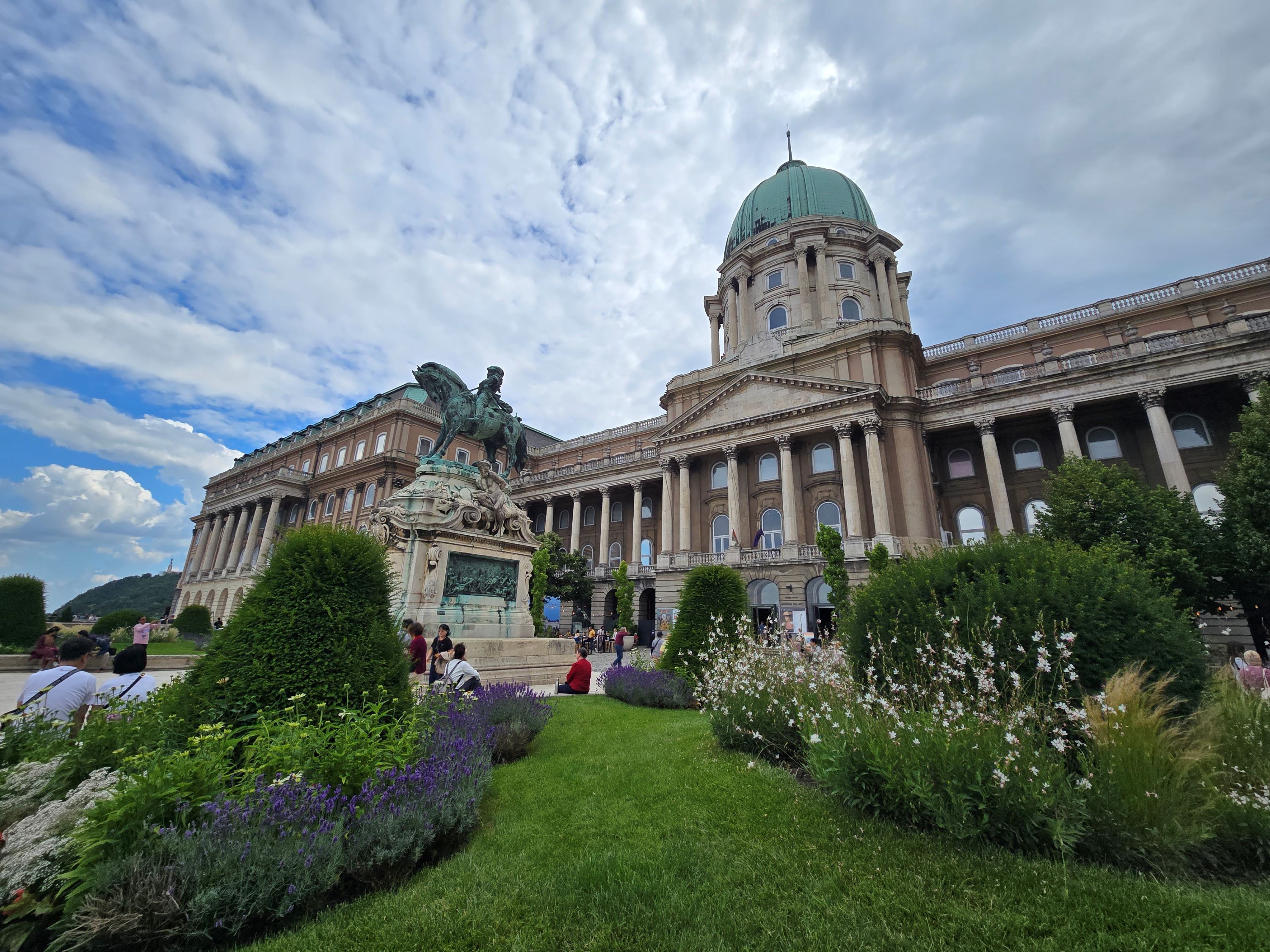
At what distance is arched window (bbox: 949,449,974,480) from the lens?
31656 mm

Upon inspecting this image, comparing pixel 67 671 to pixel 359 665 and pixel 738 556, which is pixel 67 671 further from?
pixel 738 556

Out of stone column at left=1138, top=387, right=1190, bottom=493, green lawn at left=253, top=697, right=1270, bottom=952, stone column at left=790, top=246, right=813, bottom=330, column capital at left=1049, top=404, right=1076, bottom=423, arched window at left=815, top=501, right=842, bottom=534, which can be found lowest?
green lawn at left=253, top=697, right=1270, bottom=952

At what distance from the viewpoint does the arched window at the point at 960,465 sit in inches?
1246

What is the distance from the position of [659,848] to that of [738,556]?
1162 inches

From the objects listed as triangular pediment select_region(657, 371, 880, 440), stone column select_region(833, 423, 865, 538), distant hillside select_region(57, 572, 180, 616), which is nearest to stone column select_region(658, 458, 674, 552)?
triangular pediment select_region(657, 371, 880, 440)

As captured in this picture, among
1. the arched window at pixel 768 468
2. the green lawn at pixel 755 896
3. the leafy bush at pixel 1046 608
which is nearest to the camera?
the green lawn at pixel 755 896

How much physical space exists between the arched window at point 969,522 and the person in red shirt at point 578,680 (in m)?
27.2

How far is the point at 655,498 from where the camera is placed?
4325cm

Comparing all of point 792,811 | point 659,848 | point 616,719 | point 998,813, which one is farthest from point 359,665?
point 998,813

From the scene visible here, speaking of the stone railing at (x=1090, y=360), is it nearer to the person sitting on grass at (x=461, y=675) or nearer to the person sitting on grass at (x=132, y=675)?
the person sitting on grass at (x=461, y=675)

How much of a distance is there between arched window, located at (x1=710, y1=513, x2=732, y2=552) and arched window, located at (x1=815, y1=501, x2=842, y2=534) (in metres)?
5.73

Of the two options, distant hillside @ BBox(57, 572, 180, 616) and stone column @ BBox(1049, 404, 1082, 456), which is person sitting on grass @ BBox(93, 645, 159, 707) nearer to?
stone column @ BBox(1049, 404, 1082, 456)

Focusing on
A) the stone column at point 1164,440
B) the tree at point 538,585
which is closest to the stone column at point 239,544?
the tree at point 538,585

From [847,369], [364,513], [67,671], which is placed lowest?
[67,671]
